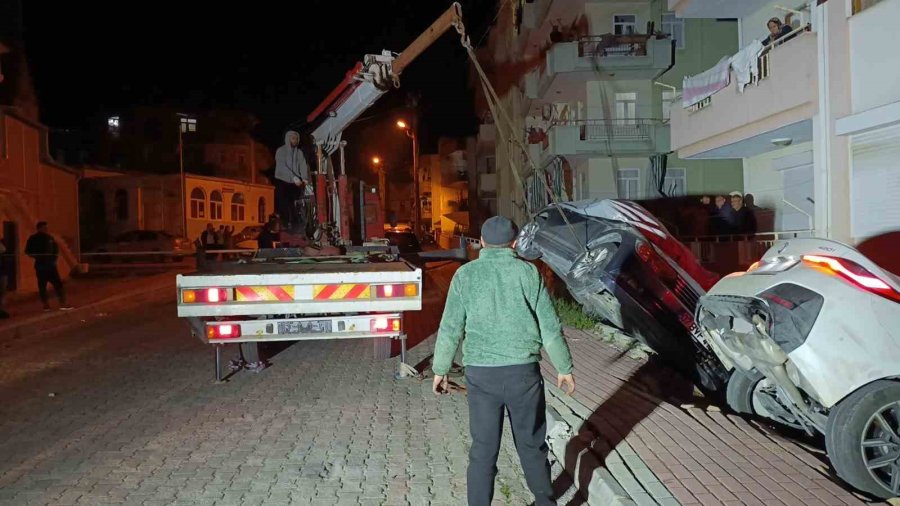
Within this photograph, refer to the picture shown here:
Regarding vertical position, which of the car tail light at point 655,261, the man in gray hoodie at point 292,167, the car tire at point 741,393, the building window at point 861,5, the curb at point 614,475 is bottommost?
the curb at point 614,475

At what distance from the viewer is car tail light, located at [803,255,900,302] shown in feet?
13.6

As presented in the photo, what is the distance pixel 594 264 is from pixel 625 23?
20677 mm

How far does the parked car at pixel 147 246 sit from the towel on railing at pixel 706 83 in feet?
66.4

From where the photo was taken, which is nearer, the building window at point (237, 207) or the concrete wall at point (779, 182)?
the concrete wall at point (779, 182)

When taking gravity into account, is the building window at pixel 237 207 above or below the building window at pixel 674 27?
below

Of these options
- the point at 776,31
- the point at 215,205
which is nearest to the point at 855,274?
the point at 776,31

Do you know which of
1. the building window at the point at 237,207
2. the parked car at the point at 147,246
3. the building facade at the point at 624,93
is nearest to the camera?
the building facade at the point at 624,93

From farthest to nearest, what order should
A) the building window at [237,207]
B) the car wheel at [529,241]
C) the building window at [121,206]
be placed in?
the building window at [237,207]
the building window at [121,206]
the car wheel at [529,241]

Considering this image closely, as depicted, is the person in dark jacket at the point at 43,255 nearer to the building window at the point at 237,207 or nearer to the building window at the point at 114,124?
the building window at the point at 237,207

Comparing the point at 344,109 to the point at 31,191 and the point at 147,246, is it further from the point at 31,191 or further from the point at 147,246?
the point at 147,246

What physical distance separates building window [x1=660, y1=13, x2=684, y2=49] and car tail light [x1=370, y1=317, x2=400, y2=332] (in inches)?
840

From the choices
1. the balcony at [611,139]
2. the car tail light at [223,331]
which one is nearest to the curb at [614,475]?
the car tail light at [223,331]

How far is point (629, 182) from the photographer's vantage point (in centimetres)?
2567

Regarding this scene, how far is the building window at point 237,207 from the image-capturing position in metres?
47.2
